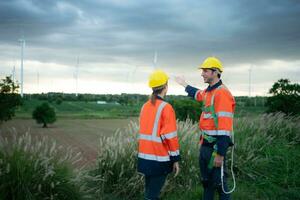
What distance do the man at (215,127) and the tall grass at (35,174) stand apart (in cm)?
215

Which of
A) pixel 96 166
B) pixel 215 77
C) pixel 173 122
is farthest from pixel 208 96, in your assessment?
pixel 96 166

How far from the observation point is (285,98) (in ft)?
59.9

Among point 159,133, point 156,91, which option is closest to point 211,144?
point 159,133

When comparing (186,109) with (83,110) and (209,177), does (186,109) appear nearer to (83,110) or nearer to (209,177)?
(209,177)

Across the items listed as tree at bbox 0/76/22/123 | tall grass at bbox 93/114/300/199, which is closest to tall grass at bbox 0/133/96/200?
tall grass at bbox 93/114/300/199

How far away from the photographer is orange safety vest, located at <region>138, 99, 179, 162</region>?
5301mm

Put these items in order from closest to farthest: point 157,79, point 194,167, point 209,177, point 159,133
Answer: point 159,133 → point 157,79 → point 209,177 → point 194,167

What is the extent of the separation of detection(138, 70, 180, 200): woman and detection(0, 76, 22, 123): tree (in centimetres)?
1344

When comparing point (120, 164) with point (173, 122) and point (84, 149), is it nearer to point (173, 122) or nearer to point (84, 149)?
point (173, 122)

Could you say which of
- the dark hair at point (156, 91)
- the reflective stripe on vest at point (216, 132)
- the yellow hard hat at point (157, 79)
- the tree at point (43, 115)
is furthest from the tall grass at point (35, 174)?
the tree at point (43, 115)

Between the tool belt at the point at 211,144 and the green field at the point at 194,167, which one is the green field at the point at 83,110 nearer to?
the green field at the point at 194,167

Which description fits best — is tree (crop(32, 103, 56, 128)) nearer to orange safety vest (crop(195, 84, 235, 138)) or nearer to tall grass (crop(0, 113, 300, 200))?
tall grass (crop(0, 113, 300, 200))

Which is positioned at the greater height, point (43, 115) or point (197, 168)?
point (197, 168)

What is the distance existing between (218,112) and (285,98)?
1395cm
